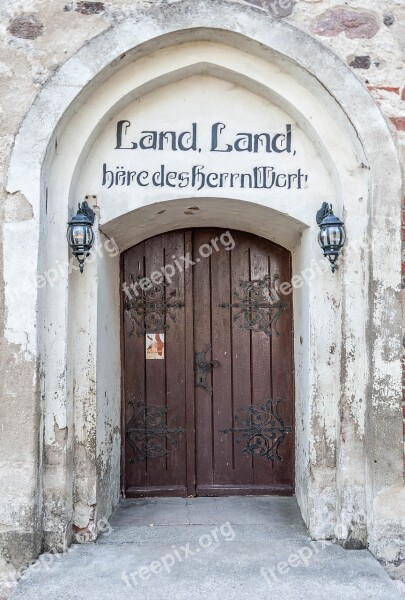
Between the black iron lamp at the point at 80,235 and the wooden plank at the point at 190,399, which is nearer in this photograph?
the black iron lamp at the point at 80,235

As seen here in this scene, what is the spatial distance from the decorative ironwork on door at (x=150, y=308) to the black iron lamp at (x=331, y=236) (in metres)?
1.26

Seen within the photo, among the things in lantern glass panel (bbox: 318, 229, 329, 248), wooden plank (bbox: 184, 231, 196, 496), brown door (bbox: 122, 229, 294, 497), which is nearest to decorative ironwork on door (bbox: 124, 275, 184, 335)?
brown door (bbox: 122, 229, 294, 497)

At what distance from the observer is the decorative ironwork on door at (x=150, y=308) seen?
164 inches

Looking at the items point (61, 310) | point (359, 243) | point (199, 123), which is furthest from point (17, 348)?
point (359, 243)

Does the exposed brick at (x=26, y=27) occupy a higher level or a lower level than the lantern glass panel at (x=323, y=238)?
higher

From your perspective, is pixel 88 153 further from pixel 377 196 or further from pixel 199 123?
pixel 377 196

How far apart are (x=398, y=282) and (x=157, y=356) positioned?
6.06 feet

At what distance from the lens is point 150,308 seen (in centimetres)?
418

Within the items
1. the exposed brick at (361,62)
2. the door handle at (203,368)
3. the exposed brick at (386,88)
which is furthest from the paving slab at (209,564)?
the exposed brick at (361,62)

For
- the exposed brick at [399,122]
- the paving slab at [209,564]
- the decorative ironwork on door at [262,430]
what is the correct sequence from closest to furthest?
the paving slab at [209,564] → the exposed brick at [399,122] → the decorative ironwork on door at [262,430]

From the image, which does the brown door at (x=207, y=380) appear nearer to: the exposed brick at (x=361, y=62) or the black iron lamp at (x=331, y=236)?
the black iron lamp at (x=331, y=236)

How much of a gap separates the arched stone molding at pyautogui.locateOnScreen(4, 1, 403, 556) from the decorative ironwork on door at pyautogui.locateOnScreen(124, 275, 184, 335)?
59 cm

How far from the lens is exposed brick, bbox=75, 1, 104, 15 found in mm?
3334

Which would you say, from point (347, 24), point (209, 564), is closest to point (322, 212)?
point (347, 24)
